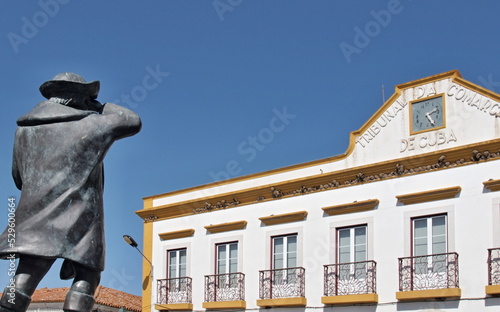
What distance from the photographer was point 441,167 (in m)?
19.2

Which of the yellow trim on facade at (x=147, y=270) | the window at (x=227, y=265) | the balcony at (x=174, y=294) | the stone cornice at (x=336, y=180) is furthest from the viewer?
the yellow trim on facade at (x=147, y=270)

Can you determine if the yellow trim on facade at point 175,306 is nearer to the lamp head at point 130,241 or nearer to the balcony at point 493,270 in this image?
the lamp head at point 130,241

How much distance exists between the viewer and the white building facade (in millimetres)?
18438

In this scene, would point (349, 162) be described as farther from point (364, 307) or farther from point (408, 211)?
point (364, 307)

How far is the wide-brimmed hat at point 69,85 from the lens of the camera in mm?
4621

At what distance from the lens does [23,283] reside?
4.29 m

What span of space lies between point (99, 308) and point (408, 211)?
12656 millimetres

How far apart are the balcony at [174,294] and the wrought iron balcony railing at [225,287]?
73 cm

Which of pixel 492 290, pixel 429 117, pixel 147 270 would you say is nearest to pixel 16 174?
pixel 492 290

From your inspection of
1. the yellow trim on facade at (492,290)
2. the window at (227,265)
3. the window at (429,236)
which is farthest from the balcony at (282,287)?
the yellow trim on facade at (492,290)

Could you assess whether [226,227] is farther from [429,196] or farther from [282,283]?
[429,196]

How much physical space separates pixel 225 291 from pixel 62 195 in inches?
742

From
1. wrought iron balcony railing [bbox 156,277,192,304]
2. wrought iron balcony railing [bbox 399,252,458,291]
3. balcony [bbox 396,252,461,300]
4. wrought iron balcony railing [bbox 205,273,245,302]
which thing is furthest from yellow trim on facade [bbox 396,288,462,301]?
wrought iron balcony railing [bbox 156,277,192,304]

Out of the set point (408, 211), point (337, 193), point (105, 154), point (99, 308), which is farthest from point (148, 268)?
point (105, 154)
